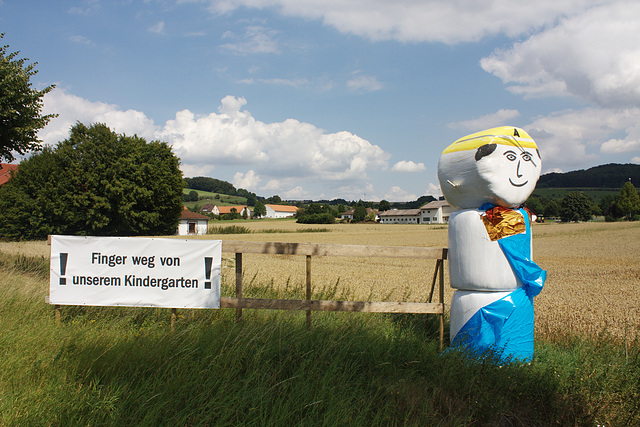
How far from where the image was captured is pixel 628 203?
90.8 meters

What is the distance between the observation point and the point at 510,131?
496cm

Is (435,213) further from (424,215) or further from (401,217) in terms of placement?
(401,217)

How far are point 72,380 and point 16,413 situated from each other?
0.42 m

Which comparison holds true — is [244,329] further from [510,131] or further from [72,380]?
[510,131]

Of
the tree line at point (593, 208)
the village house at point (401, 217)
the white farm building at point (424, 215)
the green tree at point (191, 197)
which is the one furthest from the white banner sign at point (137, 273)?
the green tree at point (191, 197)

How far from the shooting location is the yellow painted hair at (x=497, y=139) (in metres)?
4.84

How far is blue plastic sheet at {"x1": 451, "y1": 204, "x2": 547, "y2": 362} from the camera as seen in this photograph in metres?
4.46

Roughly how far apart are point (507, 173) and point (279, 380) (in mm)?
3549

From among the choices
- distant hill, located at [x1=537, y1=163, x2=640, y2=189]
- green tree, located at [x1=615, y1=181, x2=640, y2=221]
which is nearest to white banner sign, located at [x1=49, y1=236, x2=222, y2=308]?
green tree, located at [x1=615, y1=181, x2=640, y2=221]

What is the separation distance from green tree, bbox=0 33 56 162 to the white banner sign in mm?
6955

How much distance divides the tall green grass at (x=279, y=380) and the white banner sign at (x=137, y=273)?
18.5 inches

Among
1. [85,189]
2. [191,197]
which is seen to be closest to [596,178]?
[191,197]

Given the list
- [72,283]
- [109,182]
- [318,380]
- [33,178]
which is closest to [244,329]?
[318,380]

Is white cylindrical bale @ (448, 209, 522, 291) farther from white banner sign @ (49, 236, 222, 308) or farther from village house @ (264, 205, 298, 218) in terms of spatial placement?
village house @ (264, 205, 298, 218)
